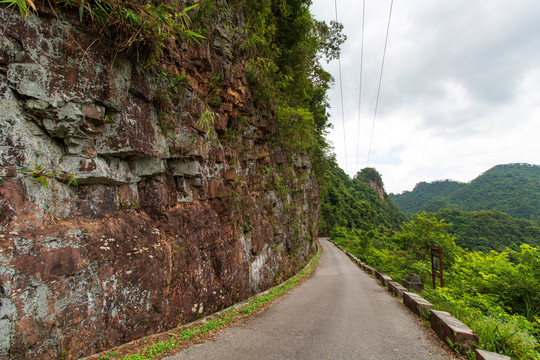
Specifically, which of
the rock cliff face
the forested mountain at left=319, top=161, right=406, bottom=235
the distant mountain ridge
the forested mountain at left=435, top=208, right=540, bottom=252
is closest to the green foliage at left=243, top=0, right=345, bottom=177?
the rock cliff face

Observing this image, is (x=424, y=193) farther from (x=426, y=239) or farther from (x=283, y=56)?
(x=283, y=56)

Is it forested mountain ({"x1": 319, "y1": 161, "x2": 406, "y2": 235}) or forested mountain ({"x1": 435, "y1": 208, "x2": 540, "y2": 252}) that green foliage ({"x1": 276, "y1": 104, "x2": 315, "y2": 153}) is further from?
forested mountain ({"x1": 435, "y1": 208, "x2": 540, "y2": 252})

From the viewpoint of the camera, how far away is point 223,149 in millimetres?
6727

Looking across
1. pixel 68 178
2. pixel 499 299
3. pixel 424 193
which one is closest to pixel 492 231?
pixel 499 299

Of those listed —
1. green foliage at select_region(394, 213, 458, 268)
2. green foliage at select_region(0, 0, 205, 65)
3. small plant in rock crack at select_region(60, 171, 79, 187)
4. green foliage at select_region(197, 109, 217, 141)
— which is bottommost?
green foliage at select_region(394, 213, 458, 268)

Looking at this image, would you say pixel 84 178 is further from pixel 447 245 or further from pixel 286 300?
pixel 447 245

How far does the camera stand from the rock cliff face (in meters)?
2.94

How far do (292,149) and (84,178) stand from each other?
34.0 feet

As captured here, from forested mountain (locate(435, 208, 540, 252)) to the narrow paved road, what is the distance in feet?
107

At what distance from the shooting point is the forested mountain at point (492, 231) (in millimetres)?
30953

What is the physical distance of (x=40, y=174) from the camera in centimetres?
318

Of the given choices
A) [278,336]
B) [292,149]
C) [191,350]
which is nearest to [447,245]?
[292,149]

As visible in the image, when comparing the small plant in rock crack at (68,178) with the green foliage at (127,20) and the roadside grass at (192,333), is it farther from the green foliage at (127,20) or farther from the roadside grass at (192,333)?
the roadside grass at (192,333)

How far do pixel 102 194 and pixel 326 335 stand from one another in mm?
4733
